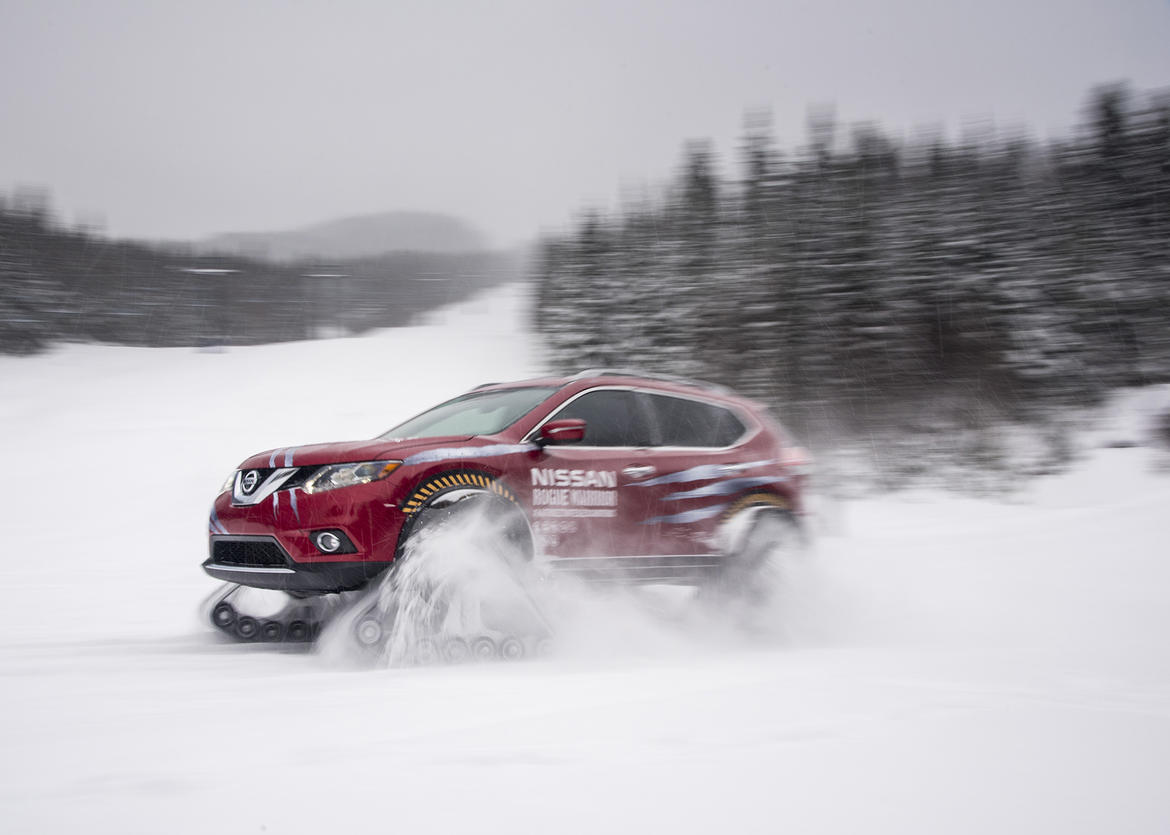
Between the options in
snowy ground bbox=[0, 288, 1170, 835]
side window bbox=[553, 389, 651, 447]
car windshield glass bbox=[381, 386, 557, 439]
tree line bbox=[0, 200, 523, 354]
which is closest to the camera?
snowy ground bbox=[0, 288, 1170, 835]

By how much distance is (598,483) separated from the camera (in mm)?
5359

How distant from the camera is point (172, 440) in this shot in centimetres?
1343

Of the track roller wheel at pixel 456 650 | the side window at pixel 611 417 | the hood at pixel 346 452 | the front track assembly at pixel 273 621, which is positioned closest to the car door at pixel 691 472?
the side window at pixel 611 417

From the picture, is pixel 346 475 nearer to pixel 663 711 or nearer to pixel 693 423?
pixel 663 711

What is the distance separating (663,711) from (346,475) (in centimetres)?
207

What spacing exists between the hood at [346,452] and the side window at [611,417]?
831 millimetres

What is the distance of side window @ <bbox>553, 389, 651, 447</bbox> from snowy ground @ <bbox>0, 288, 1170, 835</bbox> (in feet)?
3.12

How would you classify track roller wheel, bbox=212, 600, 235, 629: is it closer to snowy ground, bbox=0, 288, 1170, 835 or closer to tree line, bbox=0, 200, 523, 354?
snowy ground, bbox=0, 288, 1170, 835

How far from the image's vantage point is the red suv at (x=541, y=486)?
4508 millimetres

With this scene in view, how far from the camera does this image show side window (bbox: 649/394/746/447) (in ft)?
19.5

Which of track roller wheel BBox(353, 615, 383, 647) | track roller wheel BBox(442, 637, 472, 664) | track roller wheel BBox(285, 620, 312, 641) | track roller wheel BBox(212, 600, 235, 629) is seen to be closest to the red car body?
track roller wheel BBox(353, 615, 383, 647)

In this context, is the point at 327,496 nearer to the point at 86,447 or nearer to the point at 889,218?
the point at 86,447

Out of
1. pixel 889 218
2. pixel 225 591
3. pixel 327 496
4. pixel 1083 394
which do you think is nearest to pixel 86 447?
pixel 225 591

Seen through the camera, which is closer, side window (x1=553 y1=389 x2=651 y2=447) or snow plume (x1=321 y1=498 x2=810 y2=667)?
snow plume (x1=321 y1=498 x2=810 y2=667)
